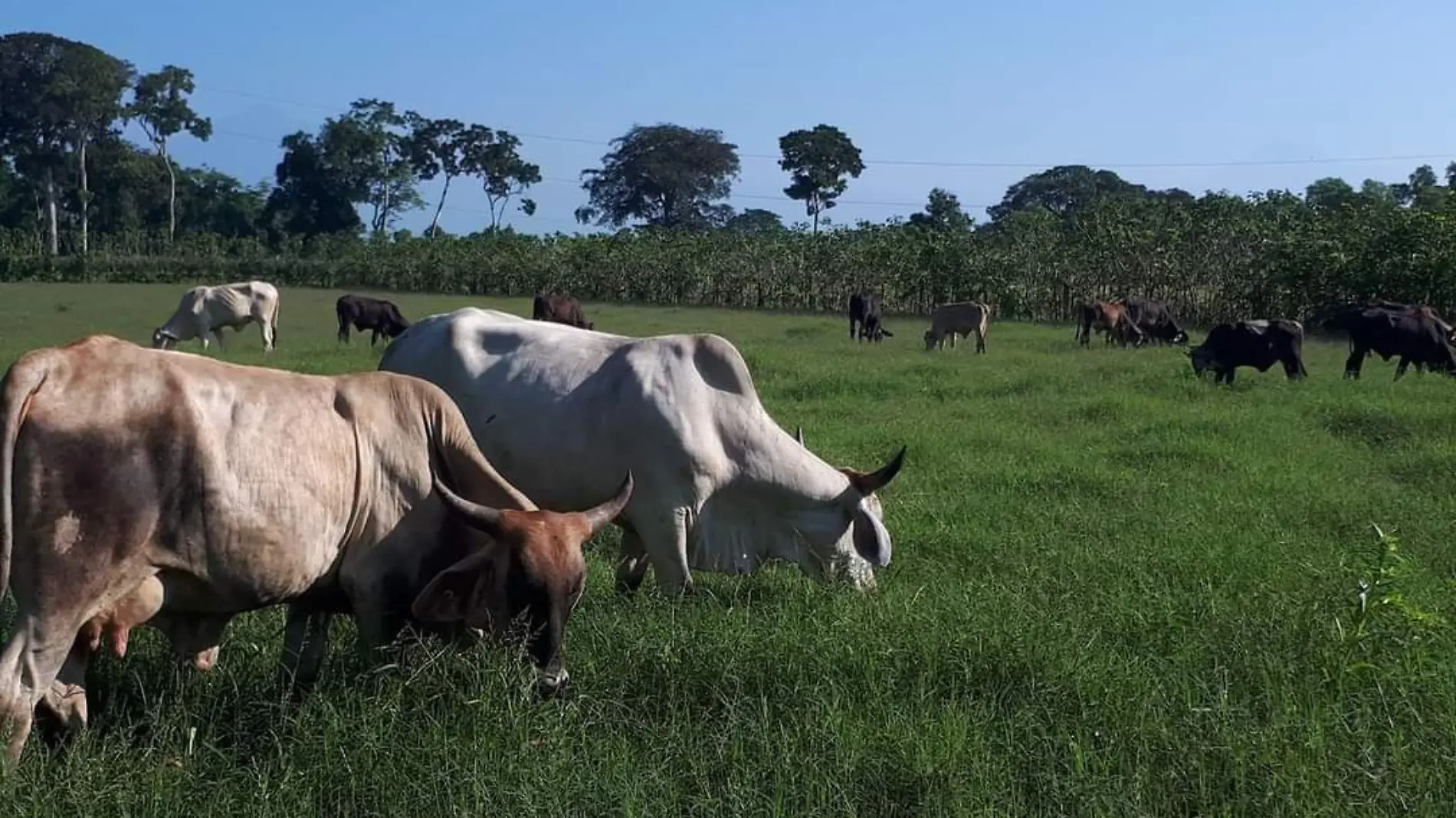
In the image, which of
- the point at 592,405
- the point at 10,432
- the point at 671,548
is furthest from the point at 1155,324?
the point at 10,432

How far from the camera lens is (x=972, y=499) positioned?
976cm

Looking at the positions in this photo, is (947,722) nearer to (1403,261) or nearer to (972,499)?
(972,499)

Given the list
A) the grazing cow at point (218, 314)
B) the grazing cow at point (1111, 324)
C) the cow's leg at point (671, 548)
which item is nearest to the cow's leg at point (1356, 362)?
the grazing cow at point (1111, 324)

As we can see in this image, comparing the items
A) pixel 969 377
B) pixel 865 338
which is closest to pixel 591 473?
pixel 969 377

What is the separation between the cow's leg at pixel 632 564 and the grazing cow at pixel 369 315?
914 inches

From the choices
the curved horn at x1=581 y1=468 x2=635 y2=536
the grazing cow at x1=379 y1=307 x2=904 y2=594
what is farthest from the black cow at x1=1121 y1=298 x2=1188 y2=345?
the curved horn at x1=581 y1=468 x2=635 y2=536

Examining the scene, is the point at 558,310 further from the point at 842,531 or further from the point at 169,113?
the point at 169,113

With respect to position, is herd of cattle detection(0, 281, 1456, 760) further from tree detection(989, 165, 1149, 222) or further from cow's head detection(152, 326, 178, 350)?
tree detection(989, 165, 1149, 222)

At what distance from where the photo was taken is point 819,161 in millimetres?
76062

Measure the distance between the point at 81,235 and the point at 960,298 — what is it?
45174 millimetres

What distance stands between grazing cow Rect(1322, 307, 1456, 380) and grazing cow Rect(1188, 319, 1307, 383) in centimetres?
86

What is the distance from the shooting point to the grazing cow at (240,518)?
4.46 meters

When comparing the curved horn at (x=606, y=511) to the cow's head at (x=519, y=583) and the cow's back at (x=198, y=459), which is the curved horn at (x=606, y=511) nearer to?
the cow's head at (x=519, y=583)

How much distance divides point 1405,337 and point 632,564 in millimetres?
16543
